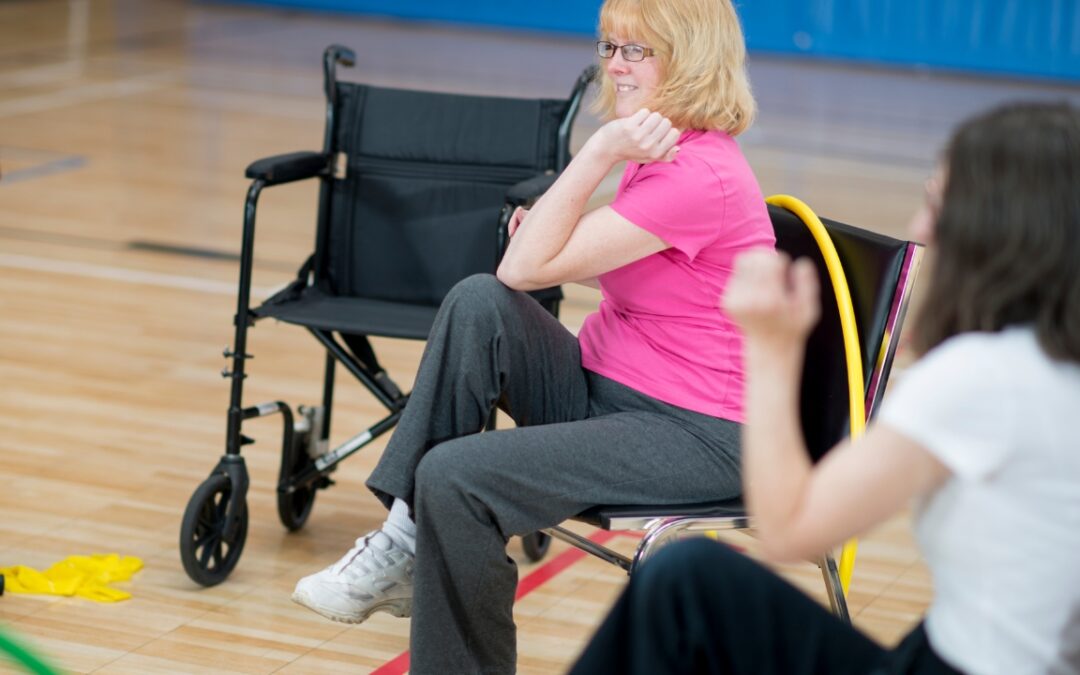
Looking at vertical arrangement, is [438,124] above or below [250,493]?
above

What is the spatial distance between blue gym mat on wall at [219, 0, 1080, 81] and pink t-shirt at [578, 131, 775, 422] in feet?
31.4

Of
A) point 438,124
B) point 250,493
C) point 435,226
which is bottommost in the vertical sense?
point 250,493

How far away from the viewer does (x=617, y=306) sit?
225 centimetres

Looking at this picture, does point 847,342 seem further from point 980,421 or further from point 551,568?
point 551,568

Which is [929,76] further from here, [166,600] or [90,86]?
[166,600]

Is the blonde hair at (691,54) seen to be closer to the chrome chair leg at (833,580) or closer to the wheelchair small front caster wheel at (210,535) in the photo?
the chrome chair leg at (833,580)

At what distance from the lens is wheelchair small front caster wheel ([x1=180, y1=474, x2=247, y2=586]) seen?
105 inches

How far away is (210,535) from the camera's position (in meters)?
2.75

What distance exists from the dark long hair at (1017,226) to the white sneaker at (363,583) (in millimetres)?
1055

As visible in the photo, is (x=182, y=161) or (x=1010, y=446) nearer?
(x=1010, y=446)

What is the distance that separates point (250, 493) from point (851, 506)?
2108mm

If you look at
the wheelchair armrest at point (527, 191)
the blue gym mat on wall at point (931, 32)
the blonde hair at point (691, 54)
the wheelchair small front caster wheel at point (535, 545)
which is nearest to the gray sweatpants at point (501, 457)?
the blonde hair at point (691, 54)

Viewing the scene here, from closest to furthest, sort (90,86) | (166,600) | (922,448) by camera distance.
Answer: (922,448)
(166,600)
(90,86)

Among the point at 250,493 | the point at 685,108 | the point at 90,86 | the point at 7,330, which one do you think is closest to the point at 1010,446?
the point at 685,108
